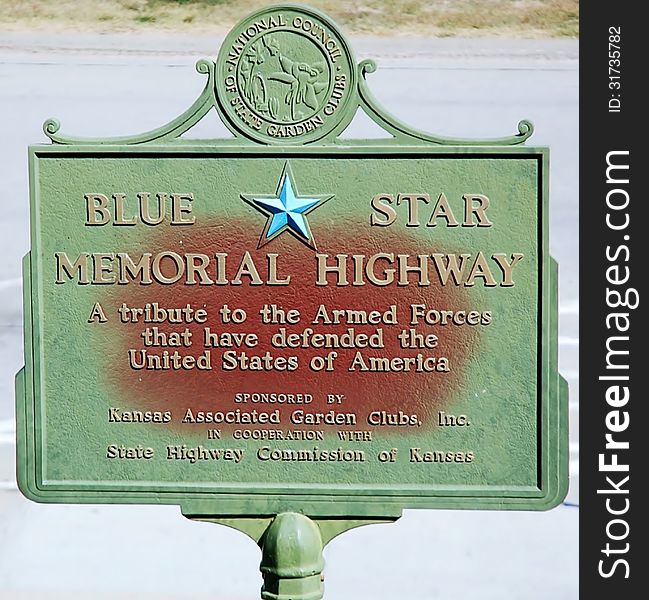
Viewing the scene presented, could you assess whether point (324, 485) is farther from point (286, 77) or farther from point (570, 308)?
point (570, 308)

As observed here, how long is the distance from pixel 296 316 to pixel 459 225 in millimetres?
649

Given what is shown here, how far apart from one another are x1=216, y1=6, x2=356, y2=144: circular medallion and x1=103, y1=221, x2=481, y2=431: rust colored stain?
366mm

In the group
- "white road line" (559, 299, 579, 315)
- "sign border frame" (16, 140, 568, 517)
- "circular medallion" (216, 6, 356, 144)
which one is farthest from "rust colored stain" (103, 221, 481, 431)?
"white road line" (559, 299, 579, 315)

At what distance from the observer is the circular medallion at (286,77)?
15.9 feet

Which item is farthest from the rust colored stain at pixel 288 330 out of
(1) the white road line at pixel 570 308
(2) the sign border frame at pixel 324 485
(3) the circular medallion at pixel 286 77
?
(1) the white road line at pixel 570 308

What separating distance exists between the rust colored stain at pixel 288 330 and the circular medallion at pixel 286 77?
14.4 inches

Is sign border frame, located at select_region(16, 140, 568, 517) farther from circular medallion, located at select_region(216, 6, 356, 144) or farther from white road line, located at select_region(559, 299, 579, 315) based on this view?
white road line, located at select_region(559, 299, 579, 315)

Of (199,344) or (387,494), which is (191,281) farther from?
(387,494)

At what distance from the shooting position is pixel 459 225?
16.0ft

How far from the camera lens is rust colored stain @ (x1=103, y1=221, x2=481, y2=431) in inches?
193

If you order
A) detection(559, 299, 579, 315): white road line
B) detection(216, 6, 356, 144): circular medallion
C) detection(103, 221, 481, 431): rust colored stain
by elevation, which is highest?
detection(216, 6, 356, 144): circular medallion

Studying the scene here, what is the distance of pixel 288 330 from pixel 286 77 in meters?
0.88

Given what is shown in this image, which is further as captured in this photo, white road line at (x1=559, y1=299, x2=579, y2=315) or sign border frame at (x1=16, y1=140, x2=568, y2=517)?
white road line at (x1=559, y1=299, x2=579, y2=315)

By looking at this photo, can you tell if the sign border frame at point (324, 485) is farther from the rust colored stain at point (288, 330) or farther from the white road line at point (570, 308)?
the white road line at point (570, 308)
